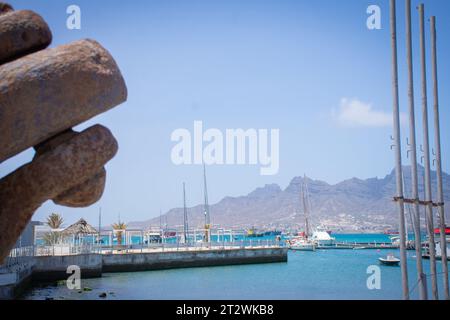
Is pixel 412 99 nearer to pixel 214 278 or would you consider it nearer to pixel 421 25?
pixel 421 25

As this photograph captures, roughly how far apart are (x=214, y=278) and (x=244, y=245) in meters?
15.4

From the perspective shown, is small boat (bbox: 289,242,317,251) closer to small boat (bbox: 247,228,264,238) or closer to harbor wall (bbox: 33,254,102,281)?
small boat (bbox: 247,228,264,238)

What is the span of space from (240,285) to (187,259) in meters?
12.5

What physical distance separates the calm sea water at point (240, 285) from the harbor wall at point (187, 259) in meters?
1.25

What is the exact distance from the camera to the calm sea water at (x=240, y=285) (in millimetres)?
37875

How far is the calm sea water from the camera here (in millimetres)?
37875

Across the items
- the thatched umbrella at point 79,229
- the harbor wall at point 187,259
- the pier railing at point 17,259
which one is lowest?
the harbor wall at point 187,259

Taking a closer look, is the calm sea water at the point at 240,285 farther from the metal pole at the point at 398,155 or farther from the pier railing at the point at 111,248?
the metal pole at the point at 398,155

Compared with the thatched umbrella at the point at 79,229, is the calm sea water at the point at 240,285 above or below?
below

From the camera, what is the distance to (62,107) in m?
6.41

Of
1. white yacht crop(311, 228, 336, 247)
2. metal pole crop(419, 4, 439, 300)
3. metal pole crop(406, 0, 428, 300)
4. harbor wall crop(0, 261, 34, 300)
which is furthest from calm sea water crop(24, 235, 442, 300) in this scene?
white yacht crop(311, 228, 336, 247)

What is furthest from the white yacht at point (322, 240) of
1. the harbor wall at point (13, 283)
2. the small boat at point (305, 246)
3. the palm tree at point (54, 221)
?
the harbor wall at point (13, 283)

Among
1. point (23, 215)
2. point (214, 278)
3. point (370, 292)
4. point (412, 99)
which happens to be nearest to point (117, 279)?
point (214, 278)

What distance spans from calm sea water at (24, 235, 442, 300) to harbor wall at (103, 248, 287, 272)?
4.10 feet
